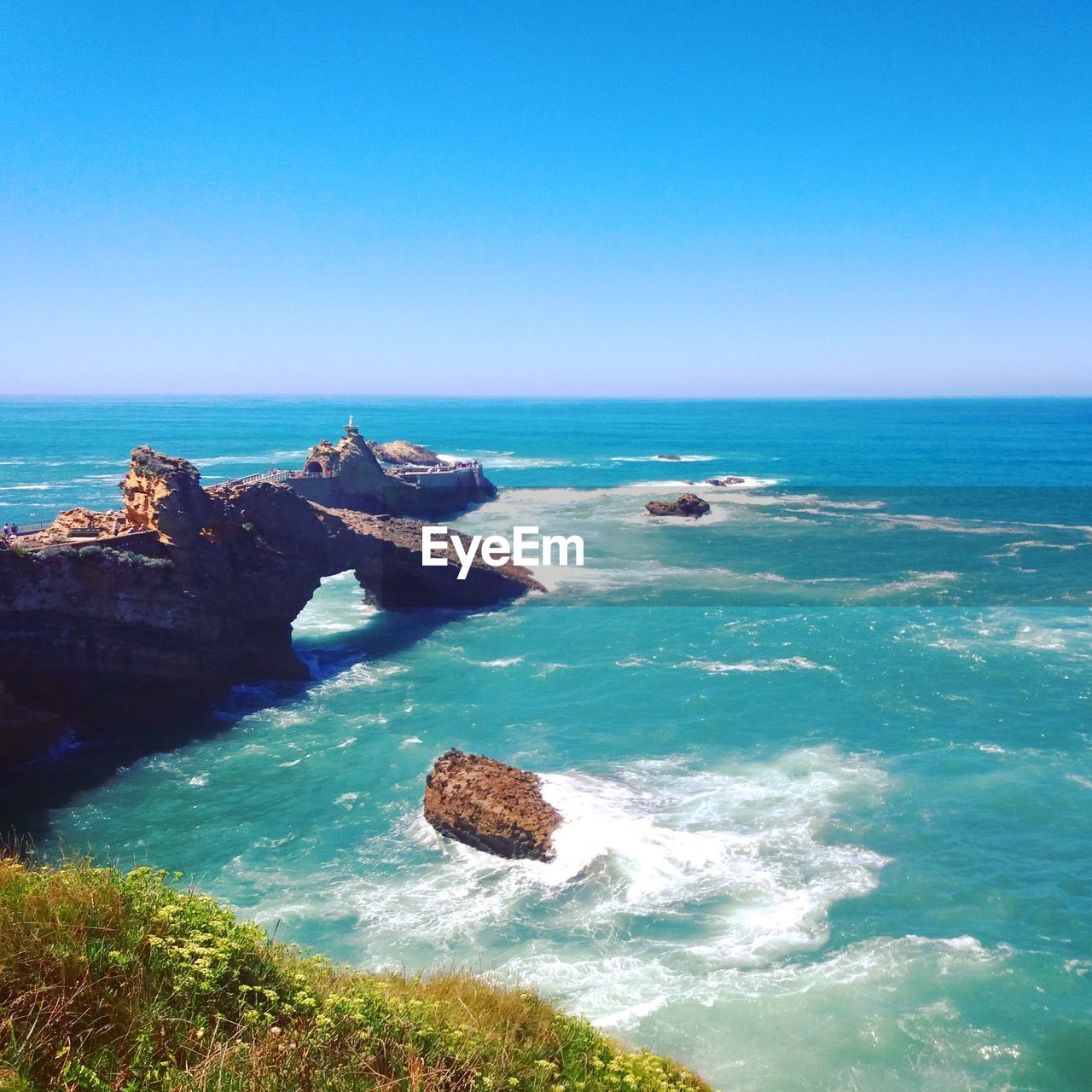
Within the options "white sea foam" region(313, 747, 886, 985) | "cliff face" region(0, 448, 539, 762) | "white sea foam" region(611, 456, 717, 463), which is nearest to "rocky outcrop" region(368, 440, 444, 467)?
"white sea foam" region(611, 456, 717, 463)

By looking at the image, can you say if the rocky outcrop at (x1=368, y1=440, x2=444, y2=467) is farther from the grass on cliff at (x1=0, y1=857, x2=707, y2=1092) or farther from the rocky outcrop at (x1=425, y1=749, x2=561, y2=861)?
the grass on cliff at (x1=0, y1=857, x2=707, y2=1092)

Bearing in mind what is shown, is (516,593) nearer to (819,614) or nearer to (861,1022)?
(819,614)

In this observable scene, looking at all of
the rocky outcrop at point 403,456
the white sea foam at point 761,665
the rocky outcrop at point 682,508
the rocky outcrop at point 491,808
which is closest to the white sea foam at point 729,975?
the rocky outcrop at point 491,808

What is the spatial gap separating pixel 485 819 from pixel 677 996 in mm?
7396

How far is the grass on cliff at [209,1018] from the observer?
26.3 ft

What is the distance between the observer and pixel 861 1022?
16391mm

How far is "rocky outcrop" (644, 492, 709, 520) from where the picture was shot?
246ft

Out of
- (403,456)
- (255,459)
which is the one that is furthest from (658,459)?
(255,459)

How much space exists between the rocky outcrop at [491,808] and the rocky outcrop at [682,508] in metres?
52.1

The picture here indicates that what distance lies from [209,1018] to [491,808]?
1403cm

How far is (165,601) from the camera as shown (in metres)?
31.8

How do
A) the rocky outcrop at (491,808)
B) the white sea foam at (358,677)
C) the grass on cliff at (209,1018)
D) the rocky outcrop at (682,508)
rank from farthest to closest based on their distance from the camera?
the rocky outcrop at (682,508)
the white sea foam at (358,677)
the rocky outcrop at (491,808)
the grass on cliff at (209,1018)

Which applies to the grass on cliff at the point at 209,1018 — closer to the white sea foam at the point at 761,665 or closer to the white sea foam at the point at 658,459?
the white sea foam at the point at 761,665

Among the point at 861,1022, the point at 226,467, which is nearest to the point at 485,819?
the point at 861,1022
